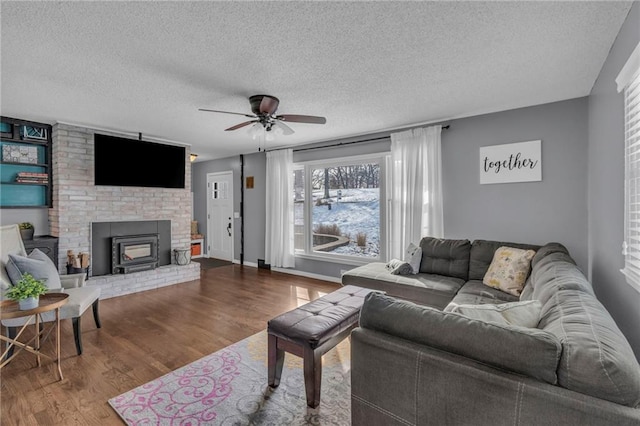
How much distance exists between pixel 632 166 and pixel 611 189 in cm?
59

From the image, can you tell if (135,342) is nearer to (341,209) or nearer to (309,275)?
(309,275)

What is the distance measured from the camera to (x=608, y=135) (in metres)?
2.38

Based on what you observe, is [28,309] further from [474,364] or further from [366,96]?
[366,96]

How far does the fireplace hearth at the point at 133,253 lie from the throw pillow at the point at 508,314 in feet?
16.2

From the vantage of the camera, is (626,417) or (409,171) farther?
(409,171)

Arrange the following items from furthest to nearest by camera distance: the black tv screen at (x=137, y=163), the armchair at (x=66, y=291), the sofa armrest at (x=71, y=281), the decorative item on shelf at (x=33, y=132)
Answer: the black tv screen at (x=137, y=163), the decorative item on shelf at (x=33, y=132), the sofa armrest at (x=71, y=281), the armchair at (x=66, y=291)

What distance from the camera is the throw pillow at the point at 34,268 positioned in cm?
266

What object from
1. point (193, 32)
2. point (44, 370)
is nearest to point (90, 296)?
point (44, 370)

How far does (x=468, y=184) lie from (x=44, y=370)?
474 centimetres

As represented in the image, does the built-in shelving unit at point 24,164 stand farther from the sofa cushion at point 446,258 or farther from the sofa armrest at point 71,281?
the sofa cushion at point 446,258

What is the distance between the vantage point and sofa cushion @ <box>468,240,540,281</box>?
331cm

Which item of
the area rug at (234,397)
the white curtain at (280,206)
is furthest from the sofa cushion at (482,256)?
the white curtain at (280,206)

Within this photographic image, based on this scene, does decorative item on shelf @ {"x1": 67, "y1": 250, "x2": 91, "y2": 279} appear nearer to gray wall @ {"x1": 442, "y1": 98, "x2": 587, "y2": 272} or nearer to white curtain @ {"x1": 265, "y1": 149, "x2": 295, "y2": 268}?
white curtain @ {"x1": 265, "y1": 149, "x2": 295, "y2": 268}

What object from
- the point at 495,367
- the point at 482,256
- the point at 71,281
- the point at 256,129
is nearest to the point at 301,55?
the point at 256,129
